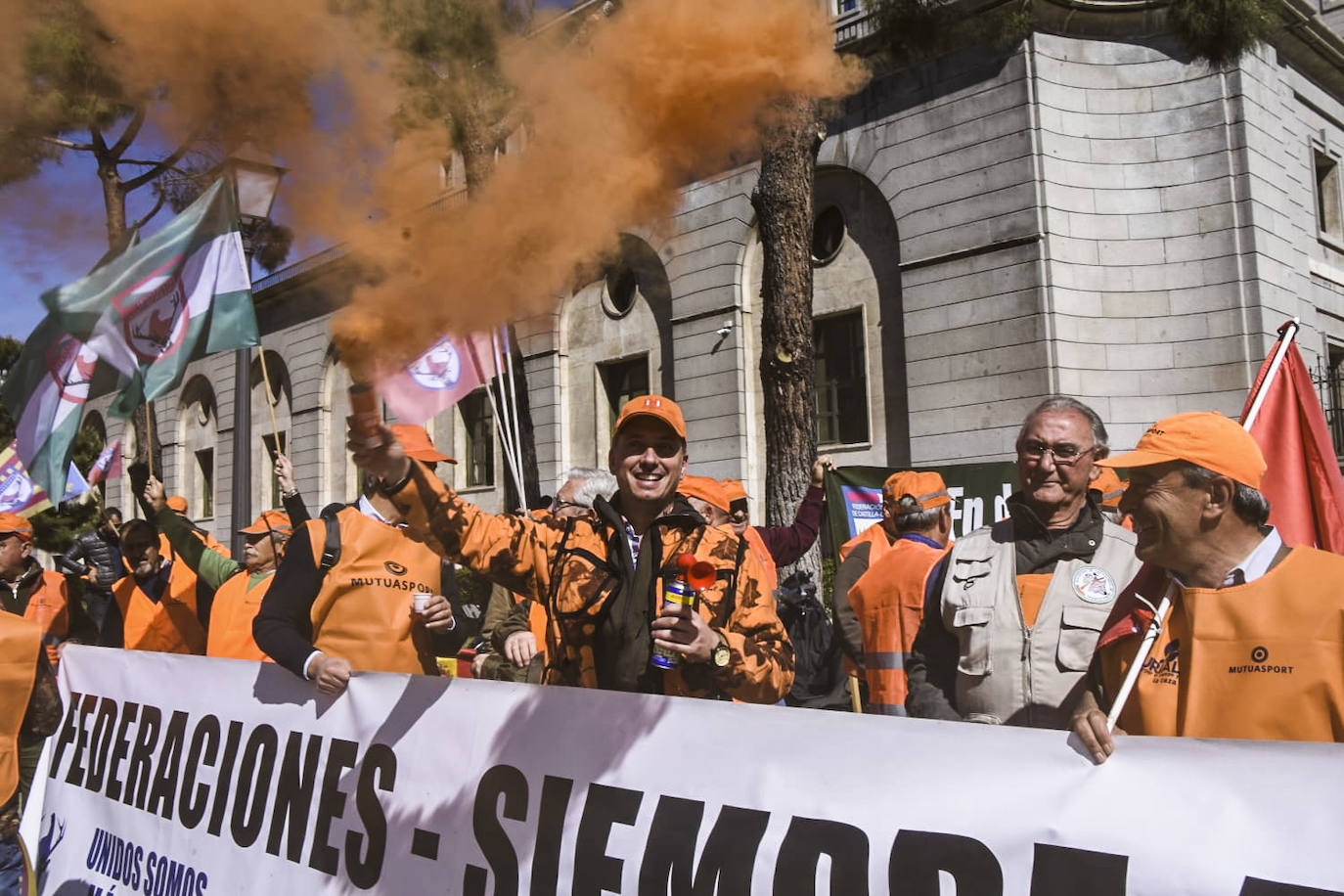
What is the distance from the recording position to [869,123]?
1371cm

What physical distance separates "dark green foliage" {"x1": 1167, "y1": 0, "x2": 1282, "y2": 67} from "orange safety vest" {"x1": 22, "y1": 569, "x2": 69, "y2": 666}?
1015cm

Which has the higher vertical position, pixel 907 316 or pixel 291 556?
pixel 907 316

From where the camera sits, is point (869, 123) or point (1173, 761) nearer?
point (1173, 761)

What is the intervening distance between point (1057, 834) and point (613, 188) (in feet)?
7.72

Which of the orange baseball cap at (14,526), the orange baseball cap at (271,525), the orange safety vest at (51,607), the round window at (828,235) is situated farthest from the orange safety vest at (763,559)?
the round window at (828,235)

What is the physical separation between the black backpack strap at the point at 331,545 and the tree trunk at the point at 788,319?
14.2ft

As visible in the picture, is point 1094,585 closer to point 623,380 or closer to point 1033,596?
point 1033,596

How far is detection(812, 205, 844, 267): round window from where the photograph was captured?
47.6 feet

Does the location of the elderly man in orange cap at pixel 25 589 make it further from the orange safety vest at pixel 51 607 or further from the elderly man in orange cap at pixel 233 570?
the elderly man in orange cap at pixel 233 570

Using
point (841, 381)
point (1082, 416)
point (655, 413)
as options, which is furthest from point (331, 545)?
point (841, 381)

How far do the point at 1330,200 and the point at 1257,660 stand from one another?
18213 millimetres

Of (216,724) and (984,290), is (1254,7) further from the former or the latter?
Result: (216,724)

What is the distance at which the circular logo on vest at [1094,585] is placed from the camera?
9.78ft

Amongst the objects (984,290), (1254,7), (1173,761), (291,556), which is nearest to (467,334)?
(291,556)
